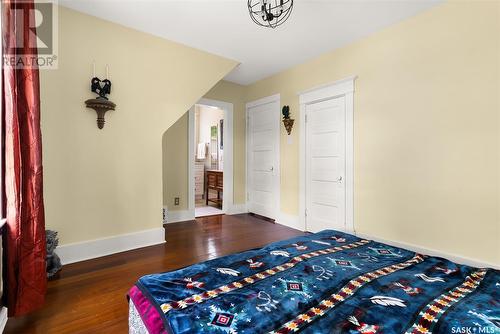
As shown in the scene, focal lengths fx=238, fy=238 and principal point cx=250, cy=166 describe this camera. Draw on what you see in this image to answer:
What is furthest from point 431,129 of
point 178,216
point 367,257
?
point 178,216

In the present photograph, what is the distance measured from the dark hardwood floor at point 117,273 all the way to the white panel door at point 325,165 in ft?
1.69

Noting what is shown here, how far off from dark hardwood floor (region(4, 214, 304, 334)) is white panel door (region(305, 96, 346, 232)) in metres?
0.52

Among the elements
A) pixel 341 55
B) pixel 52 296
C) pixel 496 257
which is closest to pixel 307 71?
pixel 341 55

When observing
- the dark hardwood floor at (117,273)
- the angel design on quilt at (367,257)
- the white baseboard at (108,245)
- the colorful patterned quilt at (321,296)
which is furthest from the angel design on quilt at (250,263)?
the white baseboard at (108,245)

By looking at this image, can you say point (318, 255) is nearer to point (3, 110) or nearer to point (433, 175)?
point (433, 175)

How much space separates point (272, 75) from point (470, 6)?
8.77 feet

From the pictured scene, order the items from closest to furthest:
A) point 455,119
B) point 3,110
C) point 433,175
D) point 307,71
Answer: point 3,110, point 455,119, point 433,175, point 307,71

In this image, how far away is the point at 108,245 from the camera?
8.88 ft

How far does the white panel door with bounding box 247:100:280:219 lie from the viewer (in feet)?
14.0

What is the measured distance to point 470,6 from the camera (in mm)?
2174

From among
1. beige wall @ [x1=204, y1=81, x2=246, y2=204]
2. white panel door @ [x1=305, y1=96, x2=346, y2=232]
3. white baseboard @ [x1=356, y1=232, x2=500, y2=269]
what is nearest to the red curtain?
white panel door @ [x1=305, y1=96, x2=346, y2=232]

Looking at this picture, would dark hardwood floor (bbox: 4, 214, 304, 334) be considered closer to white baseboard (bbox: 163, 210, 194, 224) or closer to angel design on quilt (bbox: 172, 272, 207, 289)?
white baseboard (bbox: 163, 210, 194, 224)

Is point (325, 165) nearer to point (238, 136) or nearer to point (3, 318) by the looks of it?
point (238, 136)

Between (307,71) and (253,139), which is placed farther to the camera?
(253,139)
